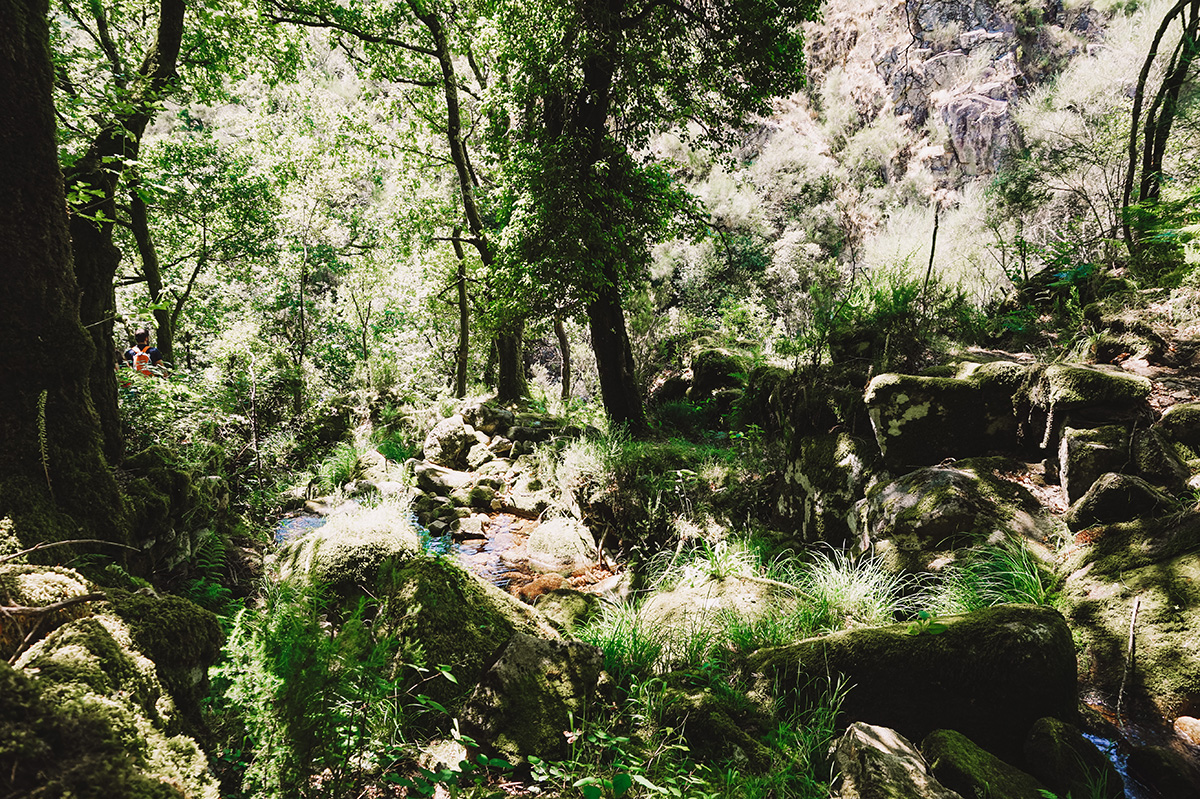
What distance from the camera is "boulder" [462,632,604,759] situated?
2.40 meters

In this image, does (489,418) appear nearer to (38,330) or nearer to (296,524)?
(296,524)

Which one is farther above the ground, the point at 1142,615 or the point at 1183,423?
the point at 1183,423

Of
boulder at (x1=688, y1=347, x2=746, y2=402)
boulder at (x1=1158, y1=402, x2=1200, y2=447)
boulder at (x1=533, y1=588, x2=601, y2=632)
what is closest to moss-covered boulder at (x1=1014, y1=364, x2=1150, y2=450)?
boulder at (x1=1158, y1=402, x2=1200, y2=447)

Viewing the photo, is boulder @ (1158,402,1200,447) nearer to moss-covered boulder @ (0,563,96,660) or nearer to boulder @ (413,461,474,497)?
moss-covered boulder @ (0,563,96,660)

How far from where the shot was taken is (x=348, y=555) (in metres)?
3.80

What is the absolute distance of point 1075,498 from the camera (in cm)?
371

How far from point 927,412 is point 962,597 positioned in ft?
6.07

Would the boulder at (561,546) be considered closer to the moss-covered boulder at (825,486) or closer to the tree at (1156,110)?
the moss-covered boulder at (825,486)

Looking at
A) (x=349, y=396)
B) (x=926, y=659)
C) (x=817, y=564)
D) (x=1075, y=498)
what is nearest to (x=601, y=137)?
(x=817, y=564)

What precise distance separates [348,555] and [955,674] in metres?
3.87

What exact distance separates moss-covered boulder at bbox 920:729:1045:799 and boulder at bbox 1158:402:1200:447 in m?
2.93

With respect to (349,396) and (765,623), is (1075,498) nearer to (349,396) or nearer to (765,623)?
(765,623)

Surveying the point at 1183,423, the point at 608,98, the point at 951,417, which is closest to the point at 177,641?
the point at 951,417

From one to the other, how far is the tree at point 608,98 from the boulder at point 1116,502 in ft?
18.8
